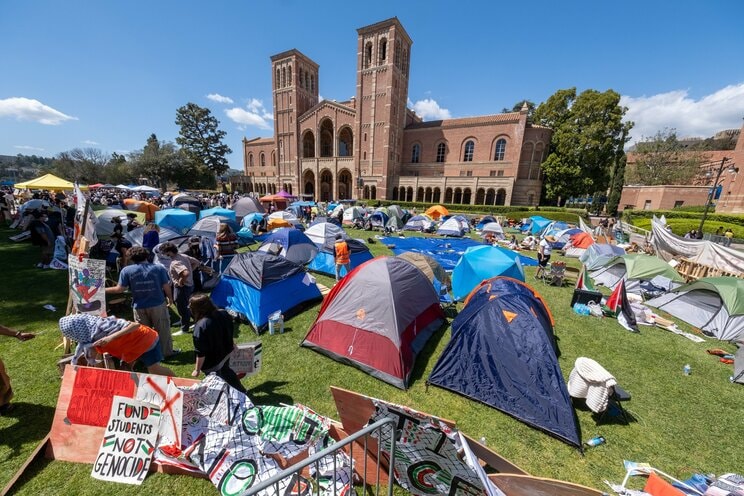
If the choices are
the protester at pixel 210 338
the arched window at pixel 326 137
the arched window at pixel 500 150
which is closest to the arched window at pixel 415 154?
the arched window at pixel 500 150

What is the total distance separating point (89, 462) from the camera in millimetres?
2857

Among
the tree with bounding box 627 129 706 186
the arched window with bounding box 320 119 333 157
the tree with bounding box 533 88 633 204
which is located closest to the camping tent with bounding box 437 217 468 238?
the tree with bounding box 533 88 633 204

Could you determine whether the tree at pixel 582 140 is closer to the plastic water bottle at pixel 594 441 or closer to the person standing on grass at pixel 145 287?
the plastic water bottle at pixel 594 441

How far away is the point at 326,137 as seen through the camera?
149ft

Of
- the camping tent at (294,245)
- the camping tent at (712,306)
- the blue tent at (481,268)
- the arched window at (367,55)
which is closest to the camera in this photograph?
the camping tent at (712,306)

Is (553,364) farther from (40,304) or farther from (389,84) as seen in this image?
(389,84)

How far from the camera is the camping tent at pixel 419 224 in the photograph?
19.6 m

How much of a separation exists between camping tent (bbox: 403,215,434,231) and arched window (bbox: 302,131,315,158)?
29.2 m

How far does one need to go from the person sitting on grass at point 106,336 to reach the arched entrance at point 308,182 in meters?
41.1

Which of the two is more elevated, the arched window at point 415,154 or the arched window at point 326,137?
the arched window at point 326,137

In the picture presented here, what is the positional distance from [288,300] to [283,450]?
380cm

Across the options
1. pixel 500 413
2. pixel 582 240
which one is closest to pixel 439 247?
pixel 582 240

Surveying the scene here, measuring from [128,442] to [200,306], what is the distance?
1480 millimetres

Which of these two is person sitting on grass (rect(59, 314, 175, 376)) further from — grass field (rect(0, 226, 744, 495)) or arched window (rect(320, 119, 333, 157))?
arched window (rect(320, 119, 333, 157))
